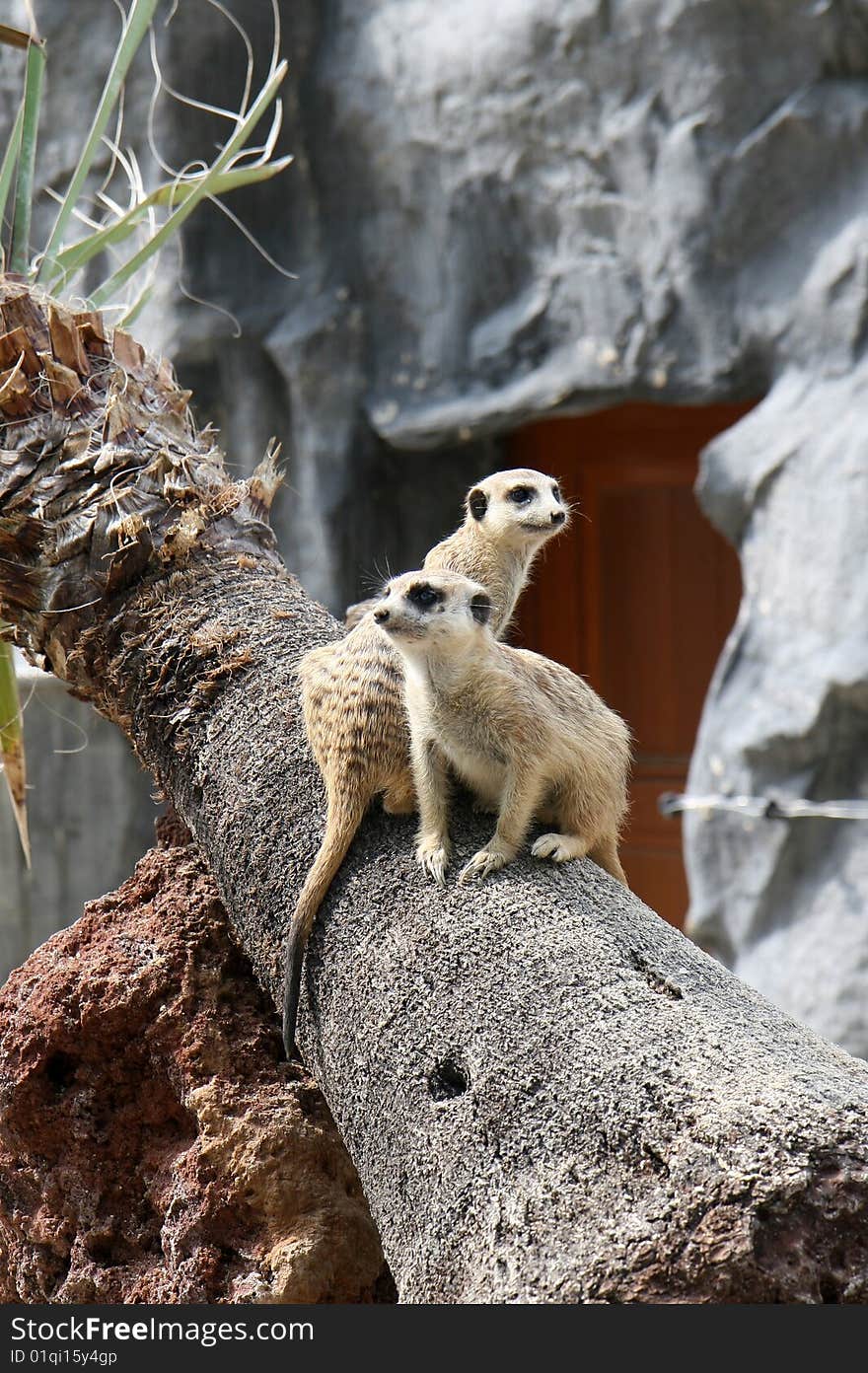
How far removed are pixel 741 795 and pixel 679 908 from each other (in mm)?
1150

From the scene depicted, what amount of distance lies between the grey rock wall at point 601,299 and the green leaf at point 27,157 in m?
2.36

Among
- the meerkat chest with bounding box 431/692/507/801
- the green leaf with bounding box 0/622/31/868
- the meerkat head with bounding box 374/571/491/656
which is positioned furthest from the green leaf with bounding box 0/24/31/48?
the meerkat chest with bounding box 431/692/507/801

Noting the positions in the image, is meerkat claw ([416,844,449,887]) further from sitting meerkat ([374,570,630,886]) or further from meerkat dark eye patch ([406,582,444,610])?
meerkat dark eye patch ([406,582,444,610])

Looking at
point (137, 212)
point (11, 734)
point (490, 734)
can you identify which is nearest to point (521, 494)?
point (490, 734)

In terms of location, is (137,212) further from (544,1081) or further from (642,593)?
(642,593)

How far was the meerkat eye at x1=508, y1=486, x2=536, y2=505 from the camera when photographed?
73.2 inches

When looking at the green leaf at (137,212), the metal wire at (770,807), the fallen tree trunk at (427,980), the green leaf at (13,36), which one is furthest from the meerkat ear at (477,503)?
the metal wire at (770,807)

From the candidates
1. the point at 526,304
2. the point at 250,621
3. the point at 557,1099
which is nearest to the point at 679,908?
the point at 526,304

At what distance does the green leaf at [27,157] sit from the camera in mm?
2305

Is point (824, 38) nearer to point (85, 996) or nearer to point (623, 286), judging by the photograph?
point (623, 286)

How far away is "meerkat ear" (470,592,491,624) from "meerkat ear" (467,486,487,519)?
0.35m

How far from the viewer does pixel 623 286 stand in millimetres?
4434

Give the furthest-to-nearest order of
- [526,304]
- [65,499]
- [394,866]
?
[526,304], [65,499], [394,866]

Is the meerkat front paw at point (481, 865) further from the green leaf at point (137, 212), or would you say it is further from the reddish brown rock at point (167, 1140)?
the green leaf at point (137, 212)
